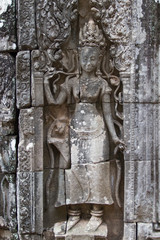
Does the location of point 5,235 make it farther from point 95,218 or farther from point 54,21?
point 54,21

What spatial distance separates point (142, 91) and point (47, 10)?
1.71m

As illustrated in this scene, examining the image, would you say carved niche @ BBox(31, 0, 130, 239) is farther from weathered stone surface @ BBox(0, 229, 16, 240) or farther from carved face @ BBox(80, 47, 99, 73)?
weathered stone surface @ BBox(0, 229, 16, 240)

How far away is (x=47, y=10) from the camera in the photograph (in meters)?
4.74

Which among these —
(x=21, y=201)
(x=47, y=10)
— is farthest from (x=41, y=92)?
(x=21, y=201)

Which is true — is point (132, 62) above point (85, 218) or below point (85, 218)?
above

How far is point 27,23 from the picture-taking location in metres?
4.76

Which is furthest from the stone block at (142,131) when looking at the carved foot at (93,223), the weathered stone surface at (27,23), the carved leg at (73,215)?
the weathered stone surface at (27,23)

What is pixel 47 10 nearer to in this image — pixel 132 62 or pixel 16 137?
pixel 132 62

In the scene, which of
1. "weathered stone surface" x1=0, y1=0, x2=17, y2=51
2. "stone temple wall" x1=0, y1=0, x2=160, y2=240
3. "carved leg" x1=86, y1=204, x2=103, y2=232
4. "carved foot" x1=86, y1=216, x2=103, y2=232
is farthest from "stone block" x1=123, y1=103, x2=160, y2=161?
"weathered stone surface" x1=0, y1=0, x2=17, y2=51

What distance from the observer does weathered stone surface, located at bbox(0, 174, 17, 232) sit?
16.5 feet

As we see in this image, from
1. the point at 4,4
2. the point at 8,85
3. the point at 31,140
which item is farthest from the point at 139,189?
the point at 4,4

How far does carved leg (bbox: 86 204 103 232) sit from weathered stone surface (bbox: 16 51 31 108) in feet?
5.85

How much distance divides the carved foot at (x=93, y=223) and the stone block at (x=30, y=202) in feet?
2.24

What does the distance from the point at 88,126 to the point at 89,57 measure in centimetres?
97
